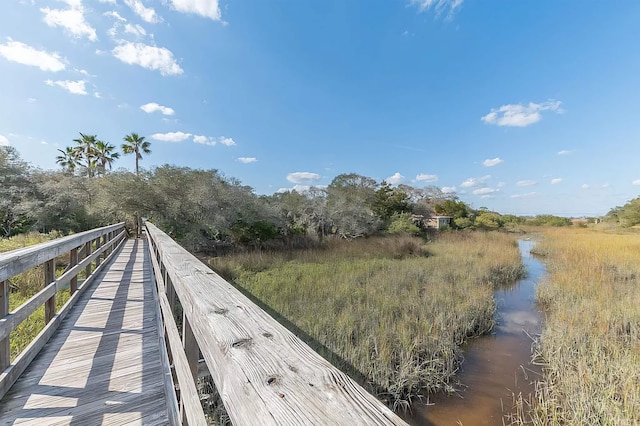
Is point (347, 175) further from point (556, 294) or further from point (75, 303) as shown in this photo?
point (75, 303)

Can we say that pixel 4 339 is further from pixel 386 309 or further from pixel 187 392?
pixel 386 309

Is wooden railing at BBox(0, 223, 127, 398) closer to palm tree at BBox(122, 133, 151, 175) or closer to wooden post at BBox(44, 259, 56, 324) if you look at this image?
wooden post at BBox(44, 259, 56, 324)

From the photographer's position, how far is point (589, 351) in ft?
12.6

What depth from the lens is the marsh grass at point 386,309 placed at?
371cm

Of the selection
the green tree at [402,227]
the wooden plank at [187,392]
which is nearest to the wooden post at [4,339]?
the wooden plank at [187,392]

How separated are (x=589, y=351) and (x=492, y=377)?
4.67 feet

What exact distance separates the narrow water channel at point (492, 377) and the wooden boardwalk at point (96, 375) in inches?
116

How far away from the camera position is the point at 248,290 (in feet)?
21.3

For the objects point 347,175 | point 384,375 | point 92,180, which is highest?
point 347,175

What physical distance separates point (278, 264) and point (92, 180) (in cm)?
1335

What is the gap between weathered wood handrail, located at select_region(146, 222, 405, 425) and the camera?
1.47ft

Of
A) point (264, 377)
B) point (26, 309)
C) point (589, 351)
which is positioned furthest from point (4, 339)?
point (589, 351)

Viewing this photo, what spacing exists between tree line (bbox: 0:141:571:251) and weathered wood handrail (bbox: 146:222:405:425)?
39.7 ft

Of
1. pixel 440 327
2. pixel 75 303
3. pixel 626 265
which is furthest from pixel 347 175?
pixel 75 303
